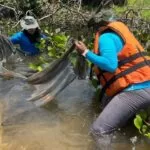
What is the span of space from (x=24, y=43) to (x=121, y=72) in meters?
4.30

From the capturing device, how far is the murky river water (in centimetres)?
622

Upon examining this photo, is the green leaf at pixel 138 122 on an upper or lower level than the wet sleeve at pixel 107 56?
lower

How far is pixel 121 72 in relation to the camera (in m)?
6.00

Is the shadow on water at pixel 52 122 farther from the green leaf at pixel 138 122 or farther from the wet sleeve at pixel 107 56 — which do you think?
the wet sleeve at pixel 107 56

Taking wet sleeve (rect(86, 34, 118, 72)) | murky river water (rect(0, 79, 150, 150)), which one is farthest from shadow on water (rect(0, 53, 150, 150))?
wet sleeve (rect(86, 34, 118, 72))

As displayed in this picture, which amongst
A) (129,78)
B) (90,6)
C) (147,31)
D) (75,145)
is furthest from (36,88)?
(90,6)

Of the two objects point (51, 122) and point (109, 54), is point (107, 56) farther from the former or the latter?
point (51, 122)

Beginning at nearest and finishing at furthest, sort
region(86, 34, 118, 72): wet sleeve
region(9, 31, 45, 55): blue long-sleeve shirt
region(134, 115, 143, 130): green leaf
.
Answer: region(86, 34, 118, 72): wet sleeve, region(134, 115, 143, 130): green leaf, region(9, 31, 45, 55): blue long-sleeve shirt

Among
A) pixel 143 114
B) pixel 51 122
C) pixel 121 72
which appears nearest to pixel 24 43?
pixel 51 122

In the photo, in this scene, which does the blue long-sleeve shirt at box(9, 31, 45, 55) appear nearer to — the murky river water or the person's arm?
the murky river water

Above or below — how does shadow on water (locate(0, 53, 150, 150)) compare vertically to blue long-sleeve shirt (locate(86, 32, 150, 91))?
below

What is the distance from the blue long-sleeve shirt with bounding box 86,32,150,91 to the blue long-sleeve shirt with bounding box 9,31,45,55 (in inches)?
152

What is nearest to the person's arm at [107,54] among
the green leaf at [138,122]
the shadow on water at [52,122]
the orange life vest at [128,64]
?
the orange life vest at [128,64]

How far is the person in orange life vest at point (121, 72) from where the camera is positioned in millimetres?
5871
